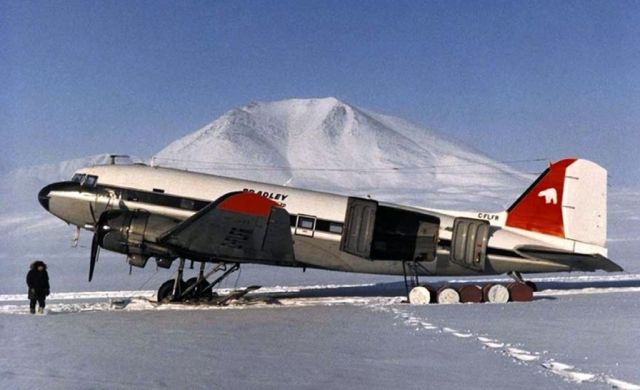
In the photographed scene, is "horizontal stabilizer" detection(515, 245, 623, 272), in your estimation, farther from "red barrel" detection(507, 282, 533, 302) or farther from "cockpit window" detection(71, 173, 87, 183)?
"cockpit window" detection(71, 173, 87, 183)

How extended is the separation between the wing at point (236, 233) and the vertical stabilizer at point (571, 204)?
Result: 6434mm

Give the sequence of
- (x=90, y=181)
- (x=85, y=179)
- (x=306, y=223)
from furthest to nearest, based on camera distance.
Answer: (x=85, y=179) < (x=90, y=181) < (x=306, y=223)

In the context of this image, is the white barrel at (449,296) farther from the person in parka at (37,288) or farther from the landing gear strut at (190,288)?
the person in parka at (37,288)

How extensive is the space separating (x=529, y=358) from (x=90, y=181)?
13.3 meters

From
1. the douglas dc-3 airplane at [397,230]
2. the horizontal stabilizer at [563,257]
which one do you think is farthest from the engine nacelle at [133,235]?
the horizontal stabilizer at [563,257]

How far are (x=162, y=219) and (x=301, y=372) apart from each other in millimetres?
9729

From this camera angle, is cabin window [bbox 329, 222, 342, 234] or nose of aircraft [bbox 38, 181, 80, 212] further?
nose of aircraft [bbox 38, 181, 80, 212]

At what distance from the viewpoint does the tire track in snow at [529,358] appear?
7107mm

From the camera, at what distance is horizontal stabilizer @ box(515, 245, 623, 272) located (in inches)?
669

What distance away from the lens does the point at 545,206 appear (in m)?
17.7

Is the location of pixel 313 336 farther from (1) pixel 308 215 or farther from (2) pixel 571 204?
(2) pixel 571 204

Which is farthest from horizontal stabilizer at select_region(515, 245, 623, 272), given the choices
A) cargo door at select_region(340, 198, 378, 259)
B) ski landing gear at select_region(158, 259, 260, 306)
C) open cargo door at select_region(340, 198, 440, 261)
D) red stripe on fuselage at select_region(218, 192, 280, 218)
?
ski landing gear at select_region(158, 259, 260, 306)

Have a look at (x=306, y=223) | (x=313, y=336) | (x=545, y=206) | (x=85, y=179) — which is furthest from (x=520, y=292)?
(x=85, y=179)

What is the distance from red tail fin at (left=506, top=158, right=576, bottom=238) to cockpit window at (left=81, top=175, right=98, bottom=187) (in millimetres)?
11008
